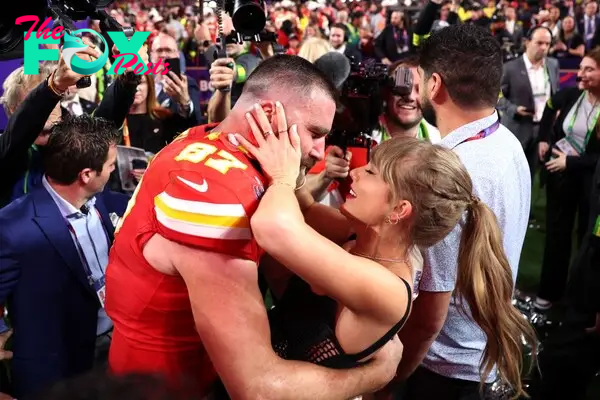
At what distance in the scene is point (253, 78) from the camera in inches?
69.9

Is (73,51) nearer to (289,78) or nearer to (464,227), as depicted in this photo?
(289,78)

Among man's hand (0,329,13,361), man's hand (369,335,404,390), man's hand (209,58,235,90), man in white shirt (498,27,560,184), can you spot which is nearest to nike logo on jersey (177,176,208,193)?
man's hand (369,335,404,390)

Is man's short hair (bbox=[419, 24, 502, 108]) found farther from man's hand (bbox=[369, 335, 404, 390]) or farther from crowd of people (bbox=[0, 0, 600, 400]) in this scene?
man's hand (bbox=[369, 335, 404, 390])

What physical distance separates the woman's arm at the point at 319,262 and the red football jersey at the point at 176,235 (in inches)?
3.1

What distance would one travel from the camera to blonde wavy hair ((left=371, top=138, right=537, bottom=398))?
1.68m

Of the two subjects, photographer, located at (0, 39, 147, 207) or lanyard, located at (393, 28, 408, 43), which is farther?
lanyard, located at (393, 28, 408, 43)

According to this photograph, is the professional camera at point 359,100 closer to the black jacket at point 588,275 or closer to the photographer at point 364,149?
the photographer at point 364,149

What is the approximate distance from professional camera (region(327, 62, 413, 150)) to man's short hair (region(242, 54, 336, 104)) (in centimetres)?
72

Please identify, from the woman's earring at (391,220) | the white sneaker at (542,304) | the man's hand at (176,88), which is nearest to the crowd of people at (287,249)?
the woman's earring at (391,220)

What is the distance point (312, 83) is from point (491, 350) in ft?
3.27

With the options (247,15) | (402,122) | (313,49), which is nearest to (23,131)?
(247,15)

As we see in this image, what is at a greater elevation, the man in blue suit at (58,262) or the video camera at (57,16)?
the video camera at (57,16)

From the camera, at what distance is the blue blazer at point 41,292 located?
2197 millimetres

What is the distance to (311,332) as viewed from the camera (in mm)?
1563
